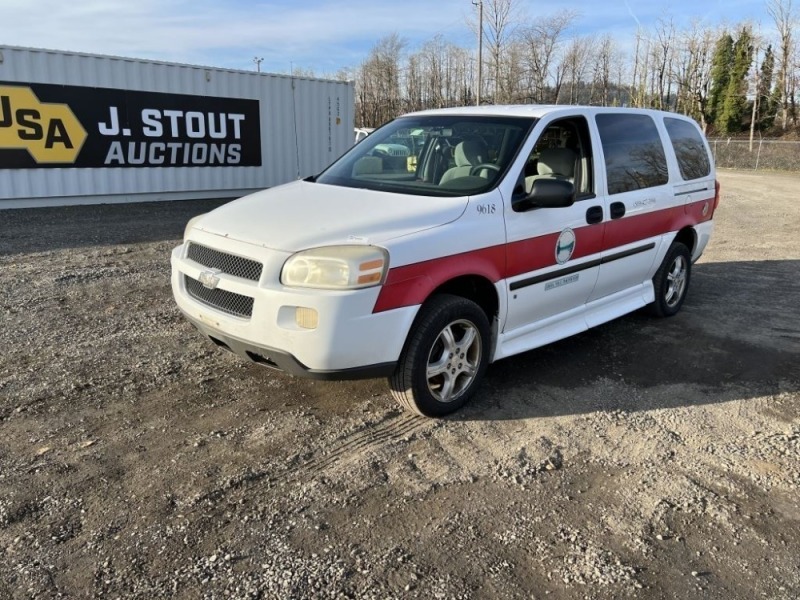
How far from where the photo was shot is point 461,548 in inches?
111

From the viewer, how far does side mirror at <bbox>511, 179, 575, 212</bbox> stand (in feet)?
13.4

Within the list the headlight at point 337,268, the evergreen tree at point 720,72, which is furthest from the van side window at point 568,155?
the evergreen tree at point 720,72

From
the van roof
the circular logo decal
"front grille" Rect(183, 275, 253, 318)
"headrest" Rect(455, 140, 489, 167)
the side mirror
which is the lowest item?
"front grille" Rect(183, 275, 253, 318)

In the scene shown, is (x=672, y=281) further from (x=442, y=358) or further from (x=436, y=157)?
(x=442, y=358)

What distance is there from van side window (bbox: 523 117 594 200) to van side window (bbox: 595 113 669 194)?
0.21 m

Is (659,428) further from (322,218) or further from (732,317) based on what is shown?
(732,317)

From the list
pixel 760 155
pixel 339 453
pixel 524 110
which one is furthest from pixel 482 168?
pixel 760 155

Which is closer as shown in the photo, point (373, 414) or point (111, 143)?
point (373, 414)

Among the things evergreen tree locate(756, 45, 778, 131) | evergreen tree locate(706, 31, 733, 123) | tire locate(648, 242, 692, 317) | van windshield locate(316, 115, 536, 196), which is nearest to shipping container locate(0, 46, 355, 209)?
van windshield locate(316, 115, 536, 196)

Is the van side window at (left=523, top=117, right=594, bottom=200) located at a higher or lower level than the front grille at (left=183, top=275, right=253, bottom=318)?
higher

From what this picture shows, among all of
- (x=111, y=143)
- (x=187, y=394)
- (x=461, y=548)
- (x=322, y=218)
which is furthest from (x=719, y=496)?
(x=111, y=143)

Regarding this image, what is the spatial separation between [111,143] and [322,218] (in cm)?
Answer: 1184

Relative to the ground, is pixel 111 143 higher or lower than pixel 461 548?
higher

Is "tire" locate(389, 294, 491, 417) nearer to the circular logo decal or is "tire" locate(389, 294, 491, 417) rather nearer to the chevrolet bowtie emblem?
the circular logo decal
